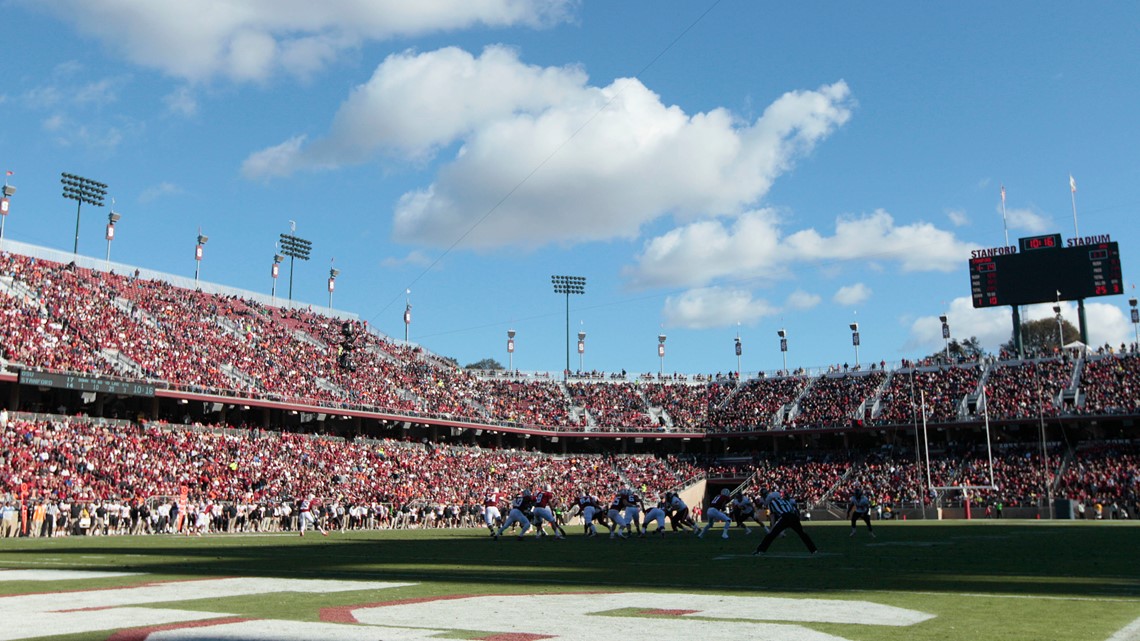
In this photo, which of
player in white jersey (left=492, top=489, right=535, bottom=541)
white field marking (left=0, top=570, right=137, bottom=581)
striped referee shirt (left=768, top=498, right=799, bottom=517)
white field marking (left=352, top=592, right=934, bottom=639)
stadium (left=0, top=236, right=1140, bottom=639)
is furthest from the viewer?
player in white jersey (left=492, top=489, right=535, bottom=541)

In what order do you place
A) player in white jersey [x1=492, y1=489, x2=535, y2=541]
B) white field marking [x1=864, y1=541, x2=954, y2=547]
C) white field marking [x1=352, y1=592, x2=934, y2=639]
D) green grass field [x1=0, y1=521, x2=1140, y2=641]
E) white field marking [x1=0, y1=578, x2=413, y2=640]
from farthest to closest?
player in white jersey [x1=492, y1=489, x2=535, y2=541] < white field marking [x1=864, y1=541, x2=954, y2=547] < white field marking [x1=0, y1=578, x2=413, y2=640] < green grass field [x1=0, y1=521, x2=1140, y2=641] < white field marking [x1=352, y1=592, x2=934, y2=639]

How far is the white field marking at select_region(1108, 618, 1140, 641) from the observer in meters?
9.24

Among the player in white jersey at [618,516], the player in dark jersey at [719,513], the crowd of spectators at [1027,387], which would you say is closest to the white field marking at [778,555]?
the player in dark jersey at [719,513]

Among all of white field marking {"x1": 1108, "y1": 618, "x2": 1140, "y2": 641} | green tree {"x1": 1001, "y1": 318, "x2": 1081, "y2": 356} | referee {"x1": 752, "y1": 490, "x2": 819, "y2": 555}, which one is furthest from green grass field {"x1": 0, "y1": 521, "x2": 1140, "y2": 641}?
green tree {"x1": 1001, "y1": 318, "x2": 1081, "y2": 356}

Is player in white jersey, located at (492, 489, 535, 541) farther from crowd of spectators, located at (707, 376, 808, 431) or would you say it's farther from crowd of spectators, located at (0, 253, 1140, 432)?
crowd of spectators, located at (707, 376, 808, 431)

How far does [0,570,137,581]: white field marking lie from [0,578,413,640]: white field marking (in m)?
2.49

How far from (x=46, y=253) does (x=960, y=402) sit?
6345 cm

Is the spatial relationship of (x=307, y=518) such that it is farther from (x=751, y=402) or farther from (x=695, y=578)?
(x=751, y=402)

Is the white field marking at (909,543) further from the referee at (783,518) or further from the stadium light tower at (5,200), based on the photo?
the stadium light tower at (5,200)

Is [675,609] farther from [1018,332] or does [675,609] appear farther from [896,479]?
[1018,332]

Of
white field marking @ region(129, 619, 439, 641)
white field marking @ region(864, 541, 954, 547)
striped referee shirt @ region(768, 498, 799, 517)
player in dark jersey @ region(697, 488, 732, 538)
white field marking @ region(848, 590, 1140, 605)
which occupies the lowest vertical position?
white field marking @ region(864, 541, 954, 547)

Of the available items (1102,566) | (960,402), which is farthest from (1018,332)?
(1102,566)

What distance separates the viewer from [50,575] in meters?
17.5

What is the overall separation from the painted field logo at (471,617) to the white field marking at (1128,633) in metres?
1.81
